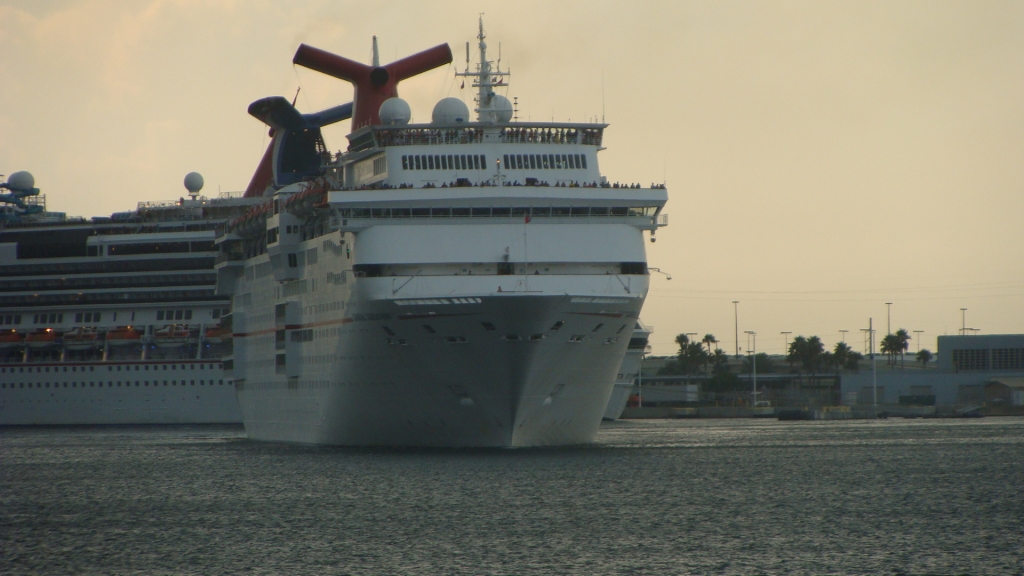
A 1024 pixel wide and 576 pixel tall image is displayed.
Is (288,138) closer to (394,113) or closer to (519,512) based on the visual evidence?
(394,113)

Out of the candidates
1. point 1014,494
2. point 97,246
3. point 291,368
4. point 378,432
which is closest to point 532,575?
point 1014,494

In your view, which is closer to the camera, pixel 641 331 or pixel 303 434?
pixel 303 434

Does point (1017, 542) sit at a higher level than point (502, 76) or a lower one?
lower

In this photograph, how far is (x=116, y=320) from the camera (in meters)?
101

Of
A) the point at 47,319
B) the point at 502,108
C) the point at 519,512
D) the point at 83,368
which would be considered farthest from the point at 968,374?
the point at 519,512

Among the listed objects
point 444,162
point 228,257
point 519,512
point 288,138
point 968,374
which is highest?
point 288,138

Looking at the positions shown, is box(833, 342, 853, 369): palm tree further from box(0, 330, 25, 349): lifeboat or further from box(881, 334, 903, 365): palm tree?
box(0, 330, 25, 349): lifeboat

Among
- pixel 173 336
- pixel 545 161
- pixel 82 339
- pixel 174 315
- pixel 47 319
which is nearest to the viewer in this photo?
pixel 545 161

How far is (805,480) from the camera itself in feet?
148

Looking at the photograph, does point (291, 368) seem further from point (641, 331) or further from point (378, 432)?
point (641, 331)

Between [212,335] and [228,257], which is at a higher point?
[228,257]

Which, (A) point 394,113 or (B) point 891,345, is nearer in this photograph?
(A) point 394,113

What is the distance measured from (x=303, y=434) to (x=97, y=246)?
4913cm

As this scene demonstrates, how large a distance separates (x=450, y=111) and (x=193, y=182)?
207 ft
